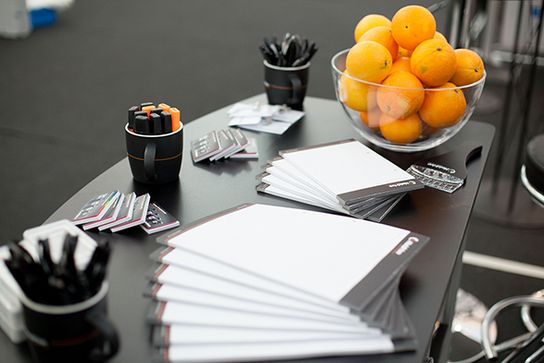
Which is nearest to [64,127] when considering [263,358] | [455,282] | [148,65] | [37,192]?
[37,192]

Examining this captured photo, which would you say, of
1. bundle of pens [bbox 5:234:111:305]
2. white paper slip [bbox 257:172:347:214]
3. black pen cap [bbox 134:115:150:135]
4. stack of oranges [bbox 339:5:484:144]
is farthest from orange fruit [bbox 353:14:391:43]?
bundle of pens [bbox 5:234:111:305]

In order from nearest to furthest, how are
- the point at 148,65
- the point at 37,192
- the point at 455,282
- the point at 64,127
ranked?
the point at 455,282, the point at 37,192, the point at 64,127, the point at 148,65

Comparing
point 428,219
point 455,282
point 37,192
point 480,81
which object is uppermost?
point 480,81

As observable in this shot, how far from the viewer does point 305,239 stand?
3.15 feet

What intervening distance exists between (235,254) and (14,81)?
342 centimetres

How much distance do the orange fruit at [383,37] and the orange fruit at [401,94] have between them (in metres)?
0.07

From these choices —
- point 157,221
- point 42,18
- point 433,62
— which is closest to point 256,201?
point 157,221

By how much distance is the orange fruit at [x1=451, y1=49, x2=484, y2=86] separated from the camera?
1.28 meters

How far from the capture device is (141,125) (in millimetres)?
1165

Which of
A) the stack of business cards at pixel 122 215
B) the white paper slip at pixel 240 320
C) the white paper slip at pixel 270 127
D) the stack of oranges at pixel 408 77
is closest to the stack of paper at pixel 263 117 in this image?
the white paper slip at pixel 270 127

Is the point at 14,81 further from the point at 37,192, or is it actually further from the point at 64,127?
the point at 37,192

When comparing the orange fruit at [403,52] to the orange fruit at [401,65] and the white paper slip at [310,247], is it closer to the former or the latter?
the orange fruit at [401,65]

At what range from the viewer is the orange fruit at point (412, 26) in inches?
49.1

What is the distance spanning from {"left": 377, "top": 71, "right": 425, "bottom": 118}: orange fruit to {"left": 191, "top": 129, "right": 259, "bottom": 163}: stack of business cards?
28cm
